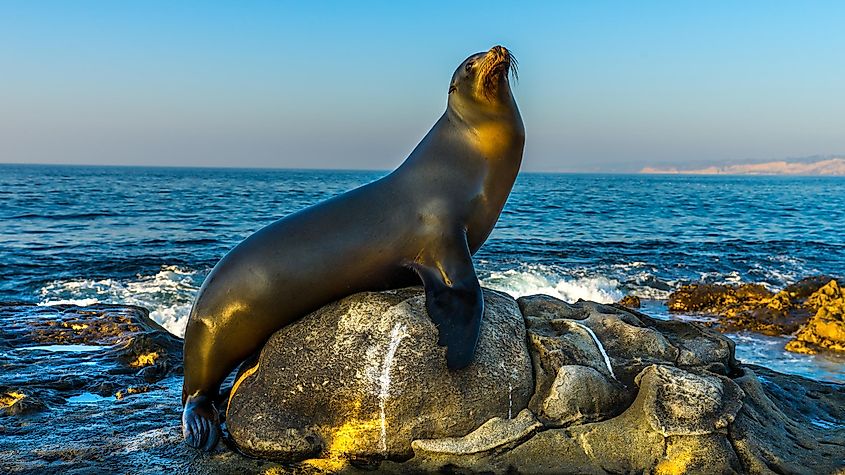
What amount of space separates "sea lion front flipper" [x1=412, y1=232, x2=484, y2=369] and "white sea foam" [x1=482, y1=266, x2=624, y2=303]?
9.75 m

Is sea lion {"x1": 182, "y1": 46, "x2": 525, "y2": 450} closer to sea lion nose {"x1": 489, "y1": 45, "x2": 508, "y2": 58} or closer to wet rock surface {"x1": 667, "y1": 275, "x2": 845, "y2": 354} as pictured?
sea lion nose {"x1": 489, "y1": 45, "x2": 508, "y2": 58}

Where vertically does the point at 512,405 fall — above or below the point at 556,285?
above

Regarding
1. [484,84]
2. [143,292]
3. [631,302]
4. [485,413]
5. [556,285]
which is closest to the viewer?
[485,413]

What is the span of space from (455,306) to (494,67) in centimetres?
155

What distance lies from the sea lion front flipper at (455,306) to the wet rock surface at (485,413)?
12 centimetres

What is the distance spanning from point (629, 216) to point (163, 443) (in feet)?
103

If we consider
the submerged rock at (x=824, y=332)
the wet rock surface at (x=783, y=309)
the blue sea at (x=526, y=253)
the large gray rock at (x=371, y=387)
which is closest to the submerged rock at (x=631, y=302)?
the blue sea at (x=526, y=253)

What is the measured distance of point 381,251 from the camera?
485cm

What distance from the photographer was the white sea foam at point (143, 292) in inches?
474

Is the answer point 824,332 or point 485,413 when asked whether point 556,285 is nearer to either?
point 824,332

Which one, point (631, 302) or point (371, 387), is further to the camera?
point (631, 302)

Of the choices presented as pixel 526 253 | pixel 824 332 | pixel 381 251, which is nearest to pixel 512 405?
pixel 381 251

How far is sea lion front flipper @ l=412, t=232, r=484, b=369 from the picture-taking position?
457 cm

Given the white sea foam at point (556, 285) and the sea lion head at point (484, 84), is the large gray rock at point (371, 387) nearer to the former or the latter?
the sea lion head at point (484, 84)
